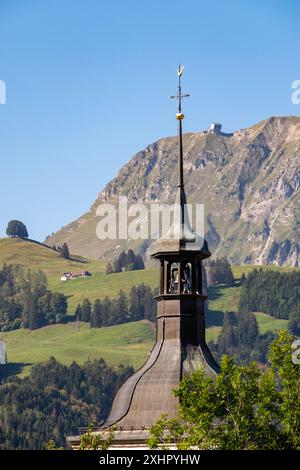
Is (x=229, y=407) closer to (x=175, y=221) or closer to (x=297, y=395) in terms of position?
(x=297, y=395)

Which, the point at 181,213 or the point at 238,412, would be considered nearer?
the point at 238,412

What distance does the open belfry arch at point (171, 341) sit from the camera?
89438mm

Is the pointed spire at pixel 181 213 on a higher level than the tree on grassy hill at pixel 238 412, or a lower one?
higher

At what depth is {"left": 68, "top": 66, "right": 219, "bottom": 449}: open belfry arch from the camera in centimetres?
8944

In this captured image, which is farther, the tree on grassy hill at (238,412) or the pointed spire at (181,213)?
the pointed spire at (181,213)

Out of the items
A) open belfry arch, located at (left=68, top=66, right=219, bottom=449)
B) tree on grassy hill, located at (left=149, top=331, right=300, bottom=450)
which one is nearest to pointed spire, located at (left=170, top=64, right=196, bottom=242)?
open belfry arch, located at (left=68, top=66, right=219, bottom=449)

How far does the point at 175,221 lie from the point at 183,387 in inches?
758

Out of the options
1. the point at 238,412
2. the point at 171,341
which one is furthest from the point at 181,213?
the point at 238,412

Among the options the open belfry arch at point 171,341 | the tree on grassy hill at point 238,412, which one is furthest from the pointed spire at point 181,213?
the tree on grassy hill at point 238,412

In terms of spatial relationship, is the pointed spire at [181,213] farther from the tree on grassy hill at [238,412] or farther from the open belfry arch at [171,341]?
the tree on grassy hill at [238,412]

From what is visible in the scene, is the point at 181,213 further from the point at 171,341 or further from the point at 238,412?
the point at 238,412

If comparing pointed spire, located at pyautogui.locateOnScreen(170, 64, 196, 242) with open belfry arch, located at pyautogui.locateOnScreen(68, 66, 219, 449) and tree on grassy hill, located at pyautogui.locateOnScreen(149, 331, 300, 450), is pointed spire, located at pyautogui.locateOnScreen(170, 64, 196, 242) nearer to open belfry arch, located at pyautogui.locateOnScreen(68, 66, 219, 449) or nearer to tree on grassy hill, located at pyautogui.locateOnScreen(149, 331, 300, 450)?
open belfry arch, located at pyautogui.locateOnScreen(68, 66, 219, 449)

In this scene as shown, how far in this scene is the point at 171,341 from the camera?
306 ft
